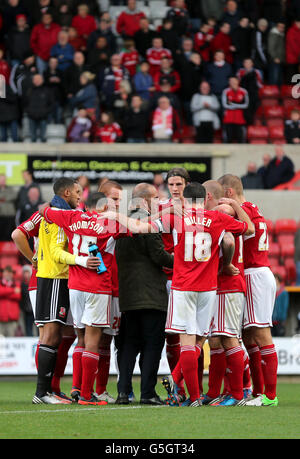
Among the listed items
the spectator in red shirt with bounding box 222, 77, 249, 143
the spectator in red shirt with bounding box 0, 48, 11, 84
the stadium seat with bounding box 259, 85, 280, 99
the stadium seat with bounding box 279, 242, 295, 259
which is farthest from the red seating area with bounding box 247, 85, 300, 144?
the spectator in red shirt with bounding box 0, 48, 11, 84

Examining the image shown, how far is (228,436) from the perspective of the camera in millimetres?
6207

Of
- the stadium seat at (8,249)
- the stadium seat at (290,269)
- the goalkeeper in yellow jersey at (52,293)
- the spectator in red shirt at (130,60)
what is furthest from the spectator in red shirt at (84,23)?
the goalkeeper in yellow jersey at (52,293)

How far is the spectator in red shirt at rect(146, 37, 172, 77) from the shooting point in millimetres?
19609

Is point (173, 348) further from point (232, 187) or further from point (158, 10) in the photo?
point (158, 10)

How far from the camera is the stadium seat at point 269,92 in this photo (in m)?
19.4

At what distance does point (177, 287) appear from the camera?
26.9 ft

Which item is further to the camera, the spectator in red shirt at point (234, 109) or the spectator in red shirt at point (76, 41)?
the spectator in red shirt at point (76, 41)

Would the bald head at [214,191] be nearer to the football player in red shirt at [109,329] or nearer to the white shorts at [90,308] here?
the football player in red shirt at [109,329]

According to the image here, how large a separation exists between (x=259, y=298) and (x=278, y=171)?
31.5 feet

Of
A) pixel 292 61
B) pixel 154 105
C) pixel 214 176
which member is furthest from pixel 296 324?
pixel 292 61

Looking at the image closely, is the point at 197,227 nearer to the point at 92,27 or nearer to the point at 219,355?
the point at 219,355

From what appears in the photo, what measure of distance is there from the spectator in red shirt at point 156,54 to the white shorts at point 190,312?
1211 centimetres

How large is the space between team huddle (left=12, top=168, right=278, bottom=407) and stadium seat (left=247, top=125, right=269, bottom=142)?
393 inches

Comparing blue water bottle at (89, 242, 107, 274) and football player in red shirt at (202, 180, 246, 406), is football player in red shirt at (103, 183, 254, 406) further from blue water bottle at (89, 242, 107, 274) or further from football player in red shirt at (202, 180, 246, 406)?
blue water bottle at (89, 242, 107, 274)
